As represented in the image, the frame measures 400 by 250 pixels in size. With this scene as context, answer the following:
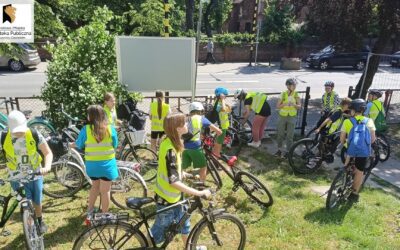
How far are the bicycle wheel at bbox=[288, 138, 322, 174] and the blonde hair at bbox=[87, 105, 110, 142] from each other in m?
4.21

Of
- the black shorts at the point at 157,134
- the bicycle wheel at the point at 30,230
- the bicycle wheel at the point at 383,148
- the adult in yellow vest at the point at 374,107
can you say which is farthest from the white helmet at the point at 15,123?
the bicycle wheel at the point at 383,148

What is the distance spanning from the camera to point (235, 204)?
612cm

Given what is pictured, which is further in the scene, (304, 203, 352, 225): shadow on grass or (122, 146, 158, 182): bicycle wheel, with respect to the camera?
(122, 146, 158, 182): bicycle wheel

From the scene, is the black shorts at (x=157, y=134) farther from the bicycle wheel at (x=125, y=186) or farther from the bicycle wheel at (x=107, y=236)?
the bicycle wheel at (x=107, y=236)

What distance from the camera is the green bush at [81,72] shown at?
310 inches

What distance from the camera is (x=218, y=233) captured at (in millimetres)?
4477

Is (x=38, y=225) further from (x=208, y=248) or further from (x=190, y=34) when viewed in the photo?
(x=190, y=34)

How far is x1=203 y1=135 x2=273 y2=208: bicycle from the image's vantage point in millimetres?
5727

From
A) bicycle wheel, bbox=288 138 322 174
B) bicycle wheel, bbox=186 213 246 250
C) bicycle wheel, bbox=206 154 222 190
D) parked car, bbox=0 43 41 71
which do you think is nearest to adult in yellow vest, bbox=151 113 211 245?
bicycle wheel, bbox=186 213 246 250

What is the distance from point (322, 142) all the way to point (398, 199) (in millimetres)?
1719

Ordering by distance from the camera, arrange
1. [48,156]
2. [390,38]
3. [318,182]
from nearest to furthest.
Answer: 1. [48,156]
2. [318,182]
3. [390,38]

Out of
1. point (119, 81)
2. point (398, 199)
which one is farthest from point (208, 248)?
point (119, 81)

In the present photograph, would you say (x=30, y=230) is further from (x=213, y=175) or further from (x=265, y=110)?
(x=265, y=110)

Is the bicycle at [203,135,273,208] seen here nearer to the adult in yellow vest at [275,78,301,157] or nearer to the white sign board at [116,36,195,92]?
the adult in yellow vest at [275,78,301,157]
